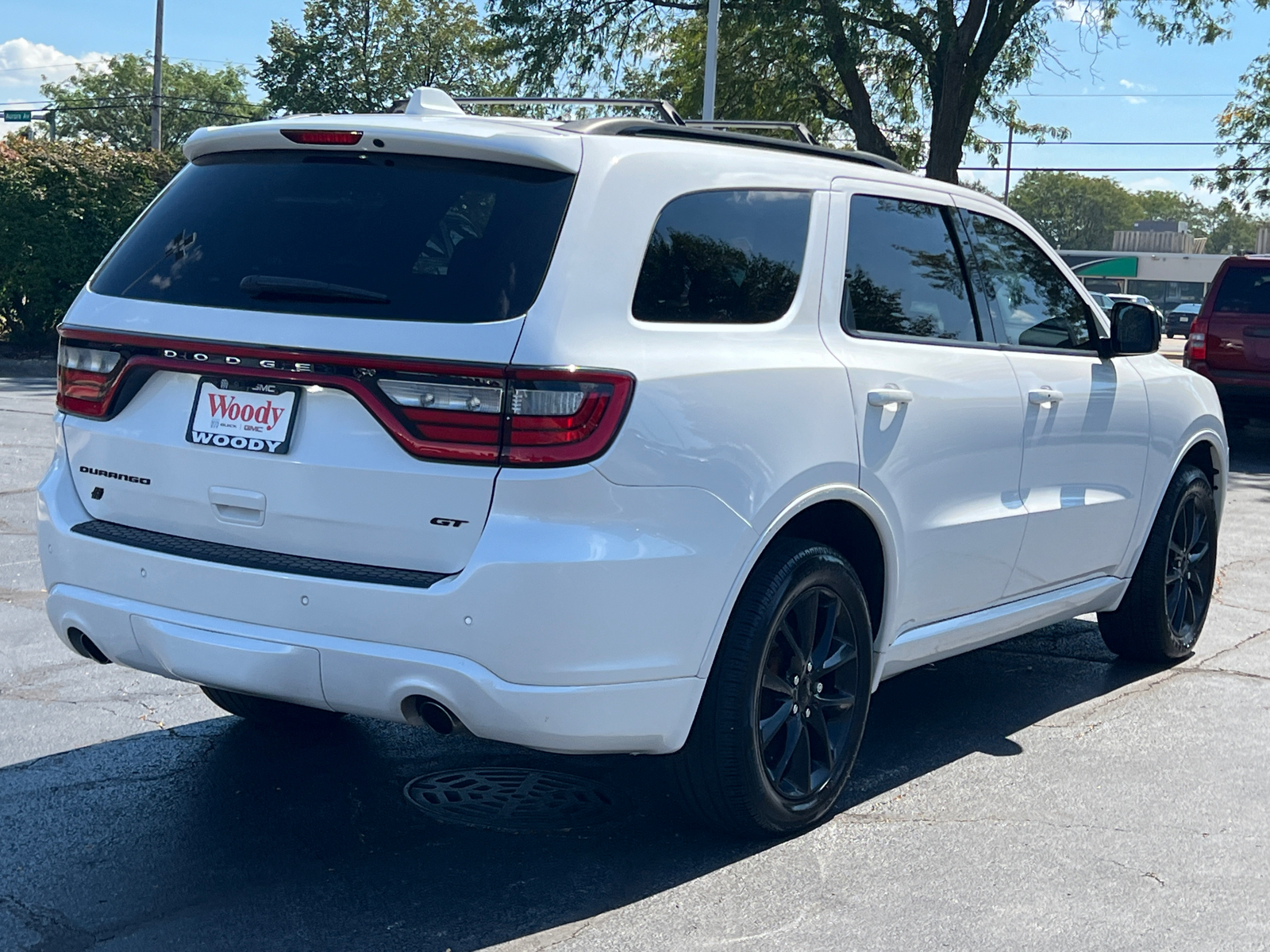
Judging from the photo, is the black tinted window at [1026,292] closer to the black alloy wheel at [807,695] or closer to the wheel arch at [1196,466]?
the wheel arch at [1196,466]

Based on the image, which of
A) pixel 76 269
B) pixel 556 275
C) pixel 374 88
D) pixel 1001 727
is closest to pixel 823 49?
pixel 76 269

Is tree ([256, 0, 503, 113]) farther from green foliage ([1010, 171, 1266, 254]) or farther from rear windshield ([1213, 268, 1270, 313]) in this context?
green foliage ([1010, 171, 1266, 254])

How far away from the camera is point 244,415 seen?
140 inches

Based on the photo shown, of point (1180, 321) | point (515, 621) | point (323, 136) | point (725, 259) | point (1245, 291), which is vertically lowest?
point (1180, 321)

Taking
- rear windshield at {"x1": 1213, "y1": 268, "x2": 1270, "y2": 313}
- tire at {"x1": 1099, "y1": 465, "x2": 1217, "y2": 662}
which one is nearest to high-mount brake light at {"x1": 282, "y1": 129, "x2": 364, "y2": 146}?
tire at {"x1": 1099, "y1": 465, "x2": 1217, "y2": 662}

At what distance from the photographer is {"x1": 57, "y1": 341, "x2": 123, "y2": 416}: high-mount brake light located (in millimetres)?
3809

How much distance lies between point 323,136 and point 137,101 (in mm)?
88070

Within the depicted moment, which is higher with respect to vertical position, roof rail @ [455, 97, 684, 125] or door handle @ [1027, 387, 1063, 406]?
roof rail @ [455, 97, 684, 125]

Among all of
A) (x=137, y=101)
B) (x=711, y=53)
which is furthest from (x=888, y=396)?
(x=137, y=101)

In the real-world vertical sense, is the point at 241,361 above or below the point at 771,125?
below

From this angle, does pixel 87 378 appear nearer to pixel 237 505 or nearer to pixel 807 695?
pixel 237 505

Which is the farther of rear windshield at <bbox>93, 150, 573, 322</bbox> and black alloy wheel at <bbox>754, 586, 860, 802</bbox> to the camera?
black alloy wheel at <bbox>754, 586, 860, 802</bbox>

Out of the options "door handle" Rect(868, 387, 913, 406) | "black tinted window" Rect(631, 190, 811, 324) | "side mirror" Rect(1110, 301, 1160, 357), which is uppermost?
"black tinted window" Rect(631, 190, 811, 324)

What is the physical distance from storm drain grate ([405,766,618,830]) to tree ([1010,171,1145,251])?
148757 mm
